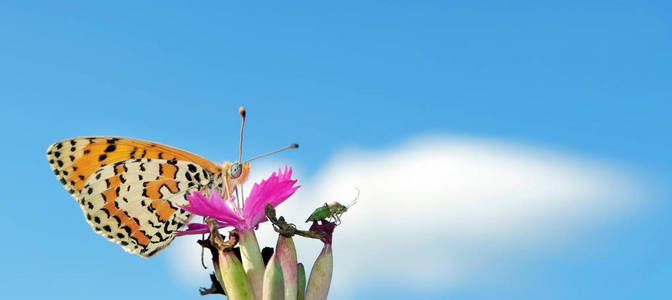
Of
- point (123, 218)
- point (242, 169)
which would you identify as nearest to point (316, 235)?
point (242, 169)

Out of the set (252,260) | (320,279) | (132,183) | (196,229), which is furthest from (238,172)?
(320,279)

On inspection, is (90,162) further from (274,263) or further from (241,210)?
(274,263)

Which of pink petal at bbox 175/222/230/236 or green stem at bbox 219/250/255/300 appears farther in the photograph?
pink petal at bbox 175/222/230/236

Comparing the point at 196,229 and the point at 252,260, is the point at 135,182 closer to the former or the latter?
the point at 196,229

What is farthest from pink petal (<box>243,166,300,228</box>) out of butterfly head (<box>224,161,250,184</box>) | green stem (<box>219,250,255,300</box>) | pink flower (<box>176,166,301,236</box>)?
butterfly head (<box>224,161,250,184</box>)

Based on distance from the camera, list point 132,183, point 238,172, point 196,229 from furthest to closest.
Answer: point 132,183 < point 238,172 < point 196,229

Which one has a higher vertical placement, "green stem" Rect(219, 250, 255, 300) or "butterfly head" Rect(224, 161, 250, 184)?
"butterfly head" Rect(224, 161, 250, 184)

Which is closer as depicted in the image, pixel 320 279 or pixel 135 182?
pixel 320 279

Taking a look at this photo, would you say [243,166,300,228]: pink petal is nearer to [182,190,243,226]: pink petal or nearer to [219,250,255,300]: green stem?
[182,190,243,226]: pink petal

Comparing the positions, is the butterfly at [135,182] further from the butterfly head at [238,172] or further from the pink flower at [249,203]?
the pink flower at [249,203]
